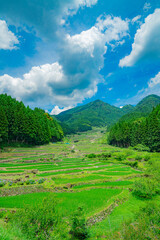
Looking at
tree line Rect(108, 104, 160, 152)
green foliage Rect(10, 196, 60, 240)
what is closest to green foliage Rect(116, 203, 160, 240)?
green foliage Rect(10, 196, 60, 240)

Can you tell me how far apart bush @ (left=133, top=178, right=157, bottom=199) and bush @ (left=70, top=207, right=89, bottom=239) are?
1506 centimetres

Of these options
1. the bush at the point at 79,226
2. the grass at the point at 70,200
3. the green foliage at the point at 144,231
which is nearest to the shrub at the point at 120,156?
the grass at the point at 70,200

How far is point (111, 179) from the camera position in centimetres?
2972

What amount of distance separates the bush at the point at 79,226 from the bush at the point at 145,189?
49.4 ft

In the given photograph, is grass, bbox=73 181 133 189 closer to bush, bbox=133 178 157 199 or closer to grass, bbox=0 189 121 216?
grass, bbox=0 189 121 216

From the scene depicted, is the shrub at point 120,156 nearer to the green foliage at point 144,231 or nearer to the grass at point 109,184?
the grass at point 109,184

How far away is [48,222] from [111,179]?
23.0m

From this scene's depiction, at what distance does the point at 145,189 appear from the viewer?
21.6 meters

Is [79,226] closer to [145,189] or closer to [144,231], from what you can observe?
[144,231]

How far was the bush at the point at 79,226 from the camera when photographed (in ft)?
37.8

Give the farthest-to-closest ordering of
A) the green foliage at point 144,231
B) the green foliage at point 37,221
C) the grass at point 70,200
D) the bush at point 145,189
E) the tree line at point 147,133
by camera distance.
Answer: the tree line at point 147,133
the bush at point 145,189
the grass at point 70,200
the green foliage at point 144,231
the green foliage at point 37,221

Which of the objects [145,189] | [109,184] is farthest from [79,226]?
[109,184]

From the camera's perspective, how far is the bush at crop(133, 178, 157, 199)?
21.3 m

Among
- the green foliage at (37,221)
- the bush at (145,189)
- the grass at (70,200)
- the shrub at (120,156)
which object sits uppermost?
the green foliage at (37,221)
